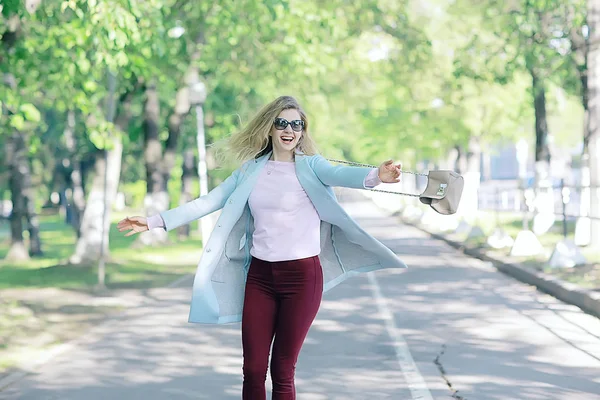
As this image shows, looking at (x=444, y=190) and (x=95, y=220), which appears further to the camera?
(x=95, y=220)

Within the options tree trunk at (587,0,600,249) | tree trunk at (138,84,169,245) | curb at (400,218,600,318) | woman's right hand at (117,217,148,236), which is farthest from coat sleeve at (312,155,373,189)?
tree trunk at (138,84,169,245)

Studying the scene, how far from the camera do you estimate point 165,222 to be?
17.5 ft

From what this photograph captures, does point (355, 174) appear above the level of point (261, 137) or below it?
below

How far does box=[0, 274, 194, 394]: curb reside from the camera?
860cm

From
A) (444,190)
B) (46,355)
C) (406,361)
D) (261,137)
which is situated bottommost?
(46,355)

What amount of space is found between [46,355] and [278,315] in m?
5.25

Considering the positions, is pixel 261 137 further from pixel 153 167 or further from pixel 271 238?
pixel 153 167

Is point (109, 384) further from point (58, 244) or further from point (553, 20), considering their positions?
point (58, 244)

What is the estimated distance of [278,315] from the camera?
17.3 feet

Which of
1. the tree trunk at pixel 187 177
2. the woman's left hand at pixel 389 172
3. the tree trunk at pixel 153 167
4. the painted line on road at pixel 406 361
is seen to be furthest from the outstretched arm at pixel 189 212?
the tree trunk at pixel 187 177

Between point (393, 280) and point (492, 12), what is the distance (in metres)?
12.4

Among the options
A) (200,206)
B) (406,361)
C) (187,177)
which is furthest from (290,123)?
(187,177)

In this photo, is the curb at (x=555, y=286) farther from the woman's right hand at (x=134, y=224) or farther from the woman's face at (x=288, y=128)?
the woman's right hand at (x=134, y=224)

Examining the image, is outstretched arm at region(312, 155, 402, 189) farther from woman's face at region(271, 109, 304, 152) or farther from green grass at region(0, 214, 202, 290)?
green grass at region(0, 214, 202, 290)
